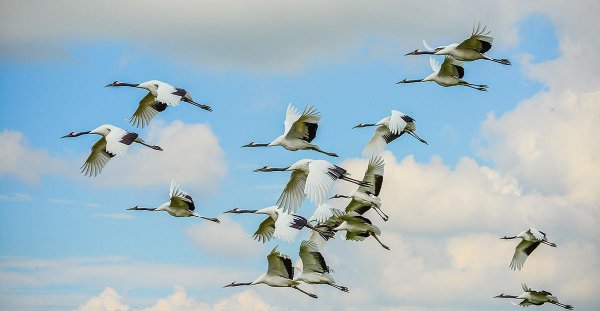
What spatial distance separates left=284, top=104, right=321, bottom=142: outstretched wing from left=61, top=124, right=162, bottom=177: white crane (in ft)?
13.4

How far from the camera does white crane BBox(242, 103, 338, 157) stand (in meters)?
32.5

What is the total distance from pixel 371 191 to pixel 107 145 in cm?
757

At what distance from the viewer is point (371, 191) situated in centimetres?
3631

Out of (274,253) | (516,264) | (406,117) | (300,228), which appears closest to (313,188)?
(300,228)

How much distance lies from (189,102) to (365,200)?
18.3 ft

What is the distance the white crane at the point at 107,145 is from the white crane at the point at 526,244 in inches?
427

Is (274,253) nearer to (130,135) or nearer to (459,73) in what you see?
(130,135)

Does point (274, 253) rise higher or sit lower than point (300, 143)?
lower

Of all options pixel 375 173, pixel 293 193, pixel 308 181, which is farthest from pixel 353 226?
pixel 308 181

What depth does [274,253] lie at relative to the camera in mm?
33906

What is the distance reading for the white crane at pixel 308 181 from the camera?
2966 centimetres

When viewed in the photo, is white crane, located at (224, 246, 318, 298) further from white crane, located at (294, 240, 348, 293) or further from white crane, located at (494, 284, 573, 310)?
white crane, located at (494, 284, 573, 310)

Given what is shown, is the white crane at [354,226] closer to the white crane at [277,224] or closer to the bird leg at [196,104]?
the white crane at [277,224]

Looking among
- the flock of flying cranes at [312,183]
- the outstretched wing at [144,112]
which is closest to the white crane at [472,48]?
the flock of flying cranes at [312,183]
